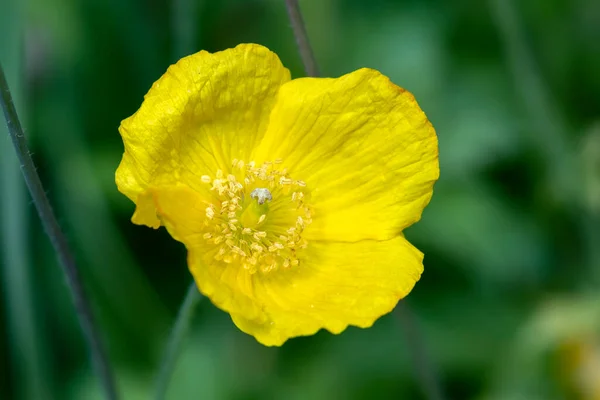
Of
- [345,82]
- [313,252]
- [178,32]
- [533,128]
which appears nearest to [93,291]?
[178,32]

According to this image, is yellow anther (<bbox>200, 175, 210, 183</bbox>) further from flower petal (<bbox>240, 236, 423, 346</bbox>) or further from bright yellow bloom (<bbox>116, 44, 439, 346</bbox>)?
flower petal (<bbox>240, 236, 423, 346</bbox>)

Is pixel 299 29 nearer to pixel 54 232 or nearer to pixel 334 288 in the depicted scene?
pixel 334 288

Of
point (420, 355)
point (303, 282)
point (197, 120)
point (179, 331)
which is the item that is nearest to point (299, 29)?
point (197, 120)

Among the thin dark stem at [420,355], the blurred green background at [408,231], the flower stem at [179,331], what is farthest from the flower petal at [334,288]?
the blurred green background at [408,231]

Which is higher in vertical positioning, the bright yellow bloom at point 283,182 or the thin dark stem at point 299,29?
the thin dark stem at point 299,29

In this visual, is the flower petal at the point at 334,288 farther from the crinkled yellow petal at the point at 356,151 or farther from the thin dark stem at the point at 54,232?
the thin dark stem at the point at 54,232

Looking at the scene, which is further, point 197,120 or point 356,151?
point 356,151

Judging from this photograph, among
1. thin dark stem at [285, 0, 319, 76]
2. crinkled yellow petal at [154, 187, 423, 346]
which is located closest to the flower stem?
crinkled yellow petal at [154, 187, 423, 346]
